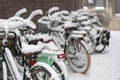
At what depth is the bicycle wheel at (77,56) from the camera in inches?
255

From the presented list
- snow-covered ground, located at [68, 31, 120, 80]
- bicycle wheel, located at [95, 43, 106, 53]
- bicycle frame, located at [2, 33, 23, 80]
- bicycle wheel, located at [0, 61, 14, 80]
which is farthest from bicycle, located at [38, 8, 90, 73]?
bicycle wheel, located at [95, 43, 106, 53]

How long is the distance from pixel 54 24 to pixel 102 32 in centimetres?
297

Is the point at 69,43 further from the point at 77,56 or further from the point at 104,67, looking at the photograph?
the point at 104,67

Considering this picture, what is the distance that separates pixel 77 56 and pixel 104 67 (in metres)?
1.17

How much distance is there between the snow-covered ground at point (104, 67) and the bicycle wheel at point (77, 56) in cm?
15

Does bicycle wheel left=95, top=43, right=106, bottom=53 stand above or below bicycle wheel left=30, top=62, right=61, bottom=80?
above

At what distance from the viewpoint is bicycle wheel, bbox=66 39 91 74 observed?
647cm

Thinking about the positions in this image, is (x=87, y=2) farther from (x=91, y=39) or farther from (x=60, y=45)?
(x=60, y=45)

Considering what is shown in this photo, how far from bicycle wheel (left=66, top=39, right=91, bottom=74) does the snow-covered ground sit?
0.50 ft

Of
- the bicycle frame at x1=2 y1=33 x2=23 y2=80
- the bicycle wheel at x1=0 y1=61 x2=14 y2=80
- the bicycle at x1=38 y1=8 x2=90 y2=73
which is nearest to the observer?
the bicycle frame at x1=2 y1=33 x2=23 y2=80

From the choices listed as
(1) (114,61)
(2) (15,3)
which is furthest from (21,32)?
(1) (114,61)

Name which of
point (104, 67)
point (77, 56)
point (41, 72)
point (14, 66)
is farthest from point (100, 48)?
point (14, 66)

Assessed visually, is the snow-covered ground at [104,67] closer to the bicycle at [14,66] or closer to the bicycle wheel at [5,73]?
the bicycle wheel at [5,73]

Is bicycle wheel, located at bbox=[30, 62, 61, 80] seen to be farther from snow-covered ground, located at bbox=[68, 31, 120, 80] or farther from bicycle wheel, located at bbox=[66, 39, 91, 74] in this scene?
bicycle wheel, located at bbox=[66, 39, 91, 74]
